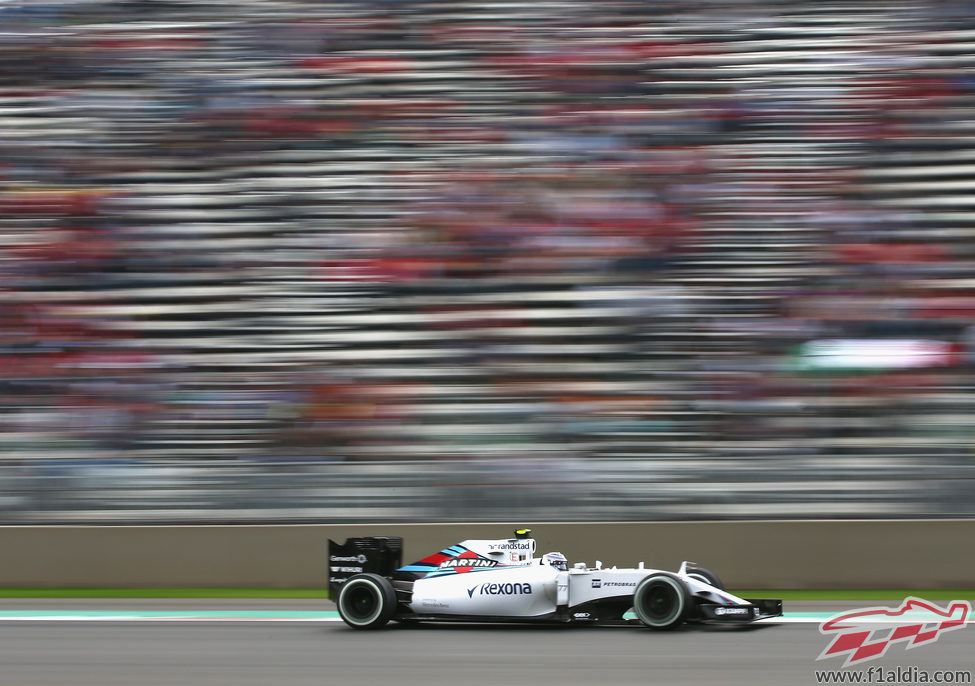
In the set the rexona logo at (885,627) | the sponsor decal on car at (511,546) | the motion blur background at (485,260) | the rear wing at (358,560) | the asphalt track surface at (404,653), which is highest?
the motion blur background at (485,260)

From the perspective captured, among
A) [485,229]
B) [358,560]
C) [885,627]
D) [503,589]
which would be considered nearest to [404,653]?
[503,589]

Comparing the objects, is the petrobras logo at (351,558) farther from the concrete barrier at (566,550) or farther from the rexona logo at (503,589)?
the concrete barrier at (566,550)

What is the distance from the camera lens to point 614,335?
1178 centimetres

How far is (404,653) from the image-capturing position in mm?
6105

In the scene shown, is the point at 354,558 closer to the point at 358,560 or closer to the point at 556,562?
the point at 358,560

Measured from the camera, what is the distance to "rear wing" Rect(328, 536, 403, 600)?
7.23 metres

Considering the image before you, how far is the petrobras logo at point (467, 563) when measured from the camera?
279 inches

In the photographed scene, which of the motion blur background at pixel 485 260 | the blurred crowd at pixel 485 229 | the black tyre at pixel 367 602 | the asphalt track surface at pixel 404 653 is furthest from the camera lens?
the blurred crowd at pixel 485 229

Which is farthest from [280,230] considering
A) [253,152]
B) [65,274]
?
[65,274]

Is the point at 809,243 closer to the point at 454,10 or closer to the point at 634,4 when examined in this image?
the point at 634,4

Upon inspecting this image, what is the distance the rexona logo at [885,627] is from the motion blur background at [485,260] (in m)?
1.60

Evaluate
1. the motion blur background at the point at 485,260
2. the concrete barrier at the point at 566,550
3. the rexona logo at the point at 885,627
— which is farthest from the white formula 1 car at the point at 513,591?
the motion blur background at the point at 485,260

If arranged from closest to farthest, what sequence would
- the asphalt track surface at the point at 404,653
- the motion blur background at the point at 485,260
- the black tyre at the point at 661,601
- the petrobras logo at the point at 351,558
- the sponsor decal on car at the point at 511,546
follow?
the asphalt track surface at the point at 404,653 → the black tyre at the point at 661,601 → the sponsor decal on car at the point at 511,546 → the petrobras logo at the point at 351,558 → the motion blur background at the point at 485,260

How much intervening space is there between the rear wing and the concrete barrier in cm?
193
